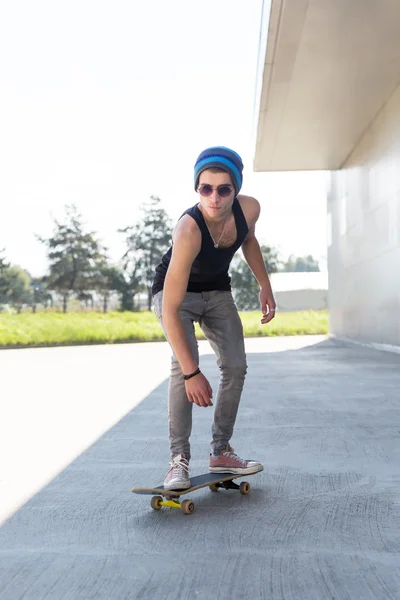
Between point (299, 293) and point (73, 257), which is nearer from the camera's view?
point (73, 257)

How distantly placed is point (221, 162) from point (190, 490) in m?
1.58

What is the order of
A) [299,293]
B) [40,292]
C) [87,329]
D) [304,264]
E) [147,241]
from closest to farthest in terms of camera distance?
[87,329] → [40,292] → [147,241] → [299,293] → [304,264]

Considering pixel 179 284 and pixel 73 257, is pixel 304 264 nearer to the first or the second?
pixel 73 257

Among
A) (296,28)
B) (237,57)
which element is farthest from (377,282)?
(237,57)

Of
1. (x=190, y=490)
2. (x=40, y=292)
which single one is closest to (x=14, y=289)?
(x=40, y=292)

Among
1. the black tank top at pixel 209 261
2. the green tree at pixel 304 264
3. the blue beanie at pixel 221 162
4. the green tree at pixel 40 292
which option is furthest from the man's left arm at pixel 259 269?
the green tree at pixel 304 264

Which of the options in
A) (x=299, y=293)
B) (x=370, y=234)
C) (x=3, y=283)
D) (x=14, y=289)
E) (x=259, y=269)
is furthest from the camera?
(x=299, y=293)

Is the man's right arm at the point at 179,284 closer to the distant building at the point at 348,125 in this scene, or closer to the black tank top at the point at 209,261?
the black tank top at the point at 209,261

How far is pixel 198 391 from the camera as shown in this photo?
3.46 metres

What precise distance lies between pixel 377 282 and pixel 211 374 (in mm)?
7356

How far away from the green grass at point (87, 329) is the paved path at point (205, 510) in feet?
69.6

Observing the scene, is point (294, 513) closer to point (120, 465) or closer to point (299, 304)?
point (120, 465)

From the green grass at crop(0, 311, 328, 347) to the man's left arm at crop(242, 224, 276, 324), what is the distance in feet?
79.1

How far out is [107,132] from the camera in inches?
2709
